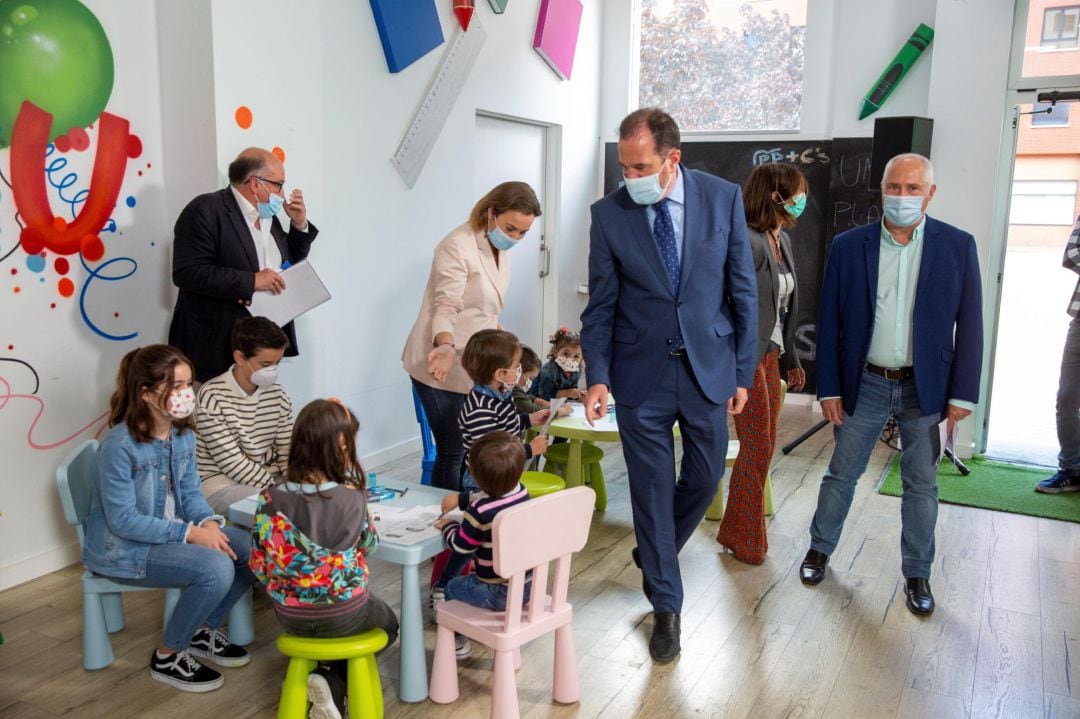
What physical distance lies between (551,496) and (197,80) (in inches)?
89.2

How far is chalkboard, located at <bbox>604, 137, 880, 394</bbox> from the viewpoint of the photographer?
634cm

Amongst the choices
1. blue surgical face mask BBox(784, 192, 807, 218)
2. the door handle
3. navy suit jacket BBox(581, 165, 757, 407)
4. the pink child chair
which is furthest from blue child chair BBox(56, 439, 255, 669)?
the door handle

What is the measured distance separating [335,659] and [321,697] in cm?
10

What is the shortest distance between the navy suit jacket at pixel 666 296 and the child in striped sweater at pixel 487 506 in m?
0.46

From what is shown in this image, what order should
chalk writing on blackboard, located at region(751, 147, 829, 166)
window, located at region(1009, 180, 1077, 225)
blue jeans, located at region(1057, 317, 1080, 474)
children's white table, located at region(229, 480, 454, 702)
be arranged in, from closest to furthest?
1. children's white table, located at region(229, 480, 454, 702)
2. blue jeans, located at region(1057, 317, 1080, 474)
3. window, located at region(1009, 180, 1077, 225)
4. chalk writing on blackboard, located at region(751, 147, 829, 166)

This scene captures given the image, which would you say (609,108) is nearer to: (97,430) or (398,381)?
(398,381)

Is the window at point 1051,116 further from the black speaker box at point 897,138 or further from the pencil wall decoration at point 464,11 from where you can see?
the pencil wall decoration at point 464,11

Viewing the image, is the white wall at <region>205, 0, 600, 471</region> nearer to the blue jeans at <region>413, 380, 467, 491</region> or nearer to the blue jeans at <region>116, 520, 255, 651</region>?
the blue jeans at <region>413, 380, 467, 491</region>

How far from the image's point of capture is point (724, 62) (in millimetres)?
6879

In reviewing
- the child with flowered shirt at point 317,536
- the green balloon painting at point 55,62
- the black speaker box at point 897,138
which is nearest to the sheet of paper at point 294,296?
the green balloon painting at point 55,62

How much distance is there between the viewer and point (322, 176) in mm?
4246

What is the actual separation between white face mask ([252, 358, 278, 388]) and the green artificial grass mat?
2914mm

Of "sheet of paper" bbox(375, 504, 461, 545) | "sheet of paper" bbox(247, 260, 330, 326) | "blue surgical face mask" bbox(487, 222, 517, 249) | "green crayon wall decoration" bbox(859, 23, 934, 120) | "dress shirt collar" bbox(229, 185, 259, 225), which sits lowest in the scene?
"sheet of paper" bbox(375, 504, 461, 545)

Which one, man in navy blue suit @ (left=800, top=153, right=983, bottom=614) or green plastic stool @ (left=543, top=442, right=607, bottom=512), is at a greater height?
man in navy blue suit @ (left=800, top=153, right=983, bottom=614)
